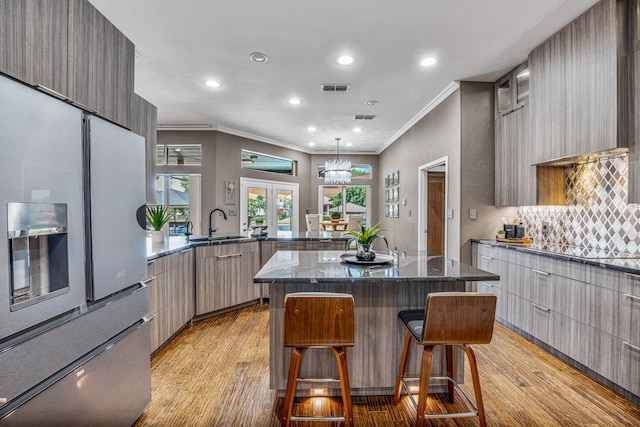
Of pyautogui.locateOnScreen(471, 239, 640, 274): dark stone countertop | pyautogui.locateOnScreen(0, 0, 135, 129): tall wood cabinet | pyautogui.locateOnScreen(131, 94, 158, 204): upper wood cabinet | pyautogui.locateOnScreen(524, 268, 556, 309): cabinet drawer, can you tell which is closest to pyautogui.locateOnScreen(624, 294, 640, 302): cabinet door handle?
pyautogui.locateOnScreen(471, 239, 640, 274): dark stone countertop

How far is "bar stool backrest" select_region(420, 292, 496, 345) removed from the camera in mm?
1563

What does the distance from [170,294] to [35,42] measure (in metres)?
2.29

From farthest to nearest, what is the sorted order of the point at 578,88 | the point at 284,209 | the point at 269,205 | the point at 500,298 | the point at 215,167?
the point at 284,209 < the point at 269,205 < the point at 215,167 < the point at 500,298 < the point at 578,88

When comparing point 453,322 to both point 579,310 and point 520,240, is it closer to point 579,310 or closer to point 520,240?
point 579,310

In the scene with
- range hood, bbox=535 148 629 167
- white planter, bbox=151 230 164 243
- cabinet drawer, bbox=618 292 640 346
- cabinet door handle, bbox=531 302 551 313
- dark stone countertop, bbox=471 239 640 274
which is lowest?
cabinet door handle, bbox=531 302 551 313

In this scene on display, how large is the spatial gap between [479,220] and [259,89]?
3.34m

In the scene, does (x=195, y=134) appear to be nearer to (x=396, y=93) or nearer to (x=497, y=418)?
(x=396, y=93)

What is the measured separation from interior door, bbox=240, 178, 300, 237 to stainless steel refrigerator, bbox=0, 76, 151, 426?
15.1 feet

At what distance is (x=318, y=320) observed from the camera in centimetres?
161

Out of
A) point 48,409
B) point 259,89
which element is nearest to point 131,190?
point 48,409

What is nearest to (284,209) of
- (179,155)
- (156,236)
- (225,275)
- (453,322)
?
(179,155)

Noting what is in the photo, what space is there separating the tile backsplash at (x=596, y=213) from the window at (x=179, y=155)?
19.1 ft

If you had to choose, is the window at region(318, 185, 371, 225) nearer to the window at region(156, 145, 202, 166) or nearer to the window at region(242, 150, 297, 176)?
the window at region(242, 150, 297, 176)

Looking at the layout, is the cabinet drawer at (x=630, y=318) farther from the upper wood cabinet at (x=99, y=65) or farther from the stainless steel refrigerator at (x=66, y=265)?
the upper wood cabinet at (x=99, y=65)
